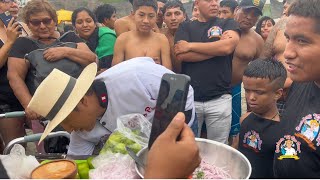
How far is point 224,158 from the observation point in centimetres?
152

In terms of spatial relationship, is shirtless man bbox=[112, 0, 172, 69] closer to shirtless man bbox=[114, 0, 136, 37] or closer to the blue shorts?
shirtless man bbox=[114, 0, 136, 37]

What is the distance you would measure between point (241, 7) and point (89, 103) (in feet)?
10.1

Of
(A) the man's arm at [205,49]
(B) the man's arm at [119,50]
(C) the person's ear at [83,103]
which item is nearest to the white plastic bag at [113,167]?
(C) the person's ear at [83,103]

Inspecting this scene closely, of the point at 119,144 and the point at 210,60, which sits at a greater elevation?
the point at 119,144

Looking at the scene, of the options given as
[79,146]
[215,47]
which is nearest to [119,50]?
[215,47]

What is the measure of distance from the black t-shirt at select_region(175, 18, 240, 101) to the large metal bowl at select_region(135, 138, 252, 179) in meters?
1.98

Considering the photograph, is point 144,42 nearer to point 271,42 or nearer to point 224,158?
point 271,42

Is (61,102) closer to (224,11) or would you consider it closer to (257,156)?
(257,156)

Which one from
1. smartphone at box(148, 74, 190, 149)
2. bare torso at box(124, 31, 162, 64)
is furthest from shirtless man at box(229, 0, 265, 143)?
smartphone at box(148, 74, 190, 149)

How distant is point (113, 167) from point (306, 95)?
1075mm

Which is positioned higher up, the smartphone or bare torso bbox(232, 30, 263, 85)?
the smartphone

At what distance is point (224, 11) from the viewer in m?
5.01

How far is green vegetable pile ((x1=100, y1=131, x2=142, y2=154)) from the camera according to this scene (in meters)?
1.63

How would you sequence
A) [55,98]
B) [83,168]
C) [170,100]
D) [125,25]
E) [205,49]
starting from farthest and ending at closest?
[125,25]
[205,49]
[55,98]
[83,168]
[170,100]
